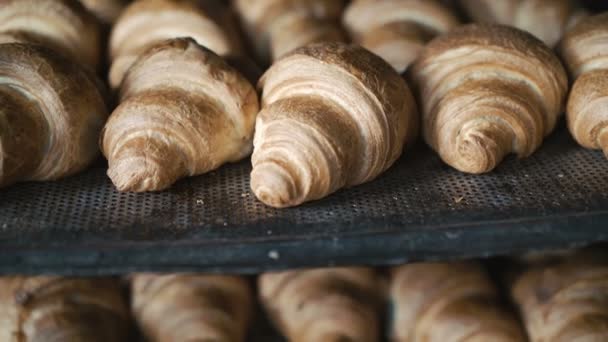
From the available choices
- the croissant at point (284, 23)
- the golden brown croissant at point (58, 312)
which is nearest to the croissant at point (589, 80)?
the croissant at point (284, 23)

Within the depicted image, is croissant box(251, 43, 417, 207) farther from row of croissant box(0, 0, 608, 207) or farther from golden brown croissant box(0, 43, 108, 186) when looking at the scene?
golden brown croissant box(0, 43, 108, 186)

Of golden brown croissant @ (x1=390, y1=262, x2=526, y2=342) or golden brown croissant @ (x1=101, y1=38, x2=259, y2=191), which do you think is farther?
golden brown croissant @ (x1=390, y1=262, x2=526, y2=342)

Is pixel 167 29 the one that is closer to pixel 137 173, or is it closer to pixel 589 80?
pixel 137 173

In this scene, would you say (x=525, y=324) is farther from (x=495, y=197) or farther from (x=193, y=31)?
(x=193, y=31)

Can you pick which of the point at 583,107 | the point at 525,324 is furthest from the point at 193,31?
the point at 525,324

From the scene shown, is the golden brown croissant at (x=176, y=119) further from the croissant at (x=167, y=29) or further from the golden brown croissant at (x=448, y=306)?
the golden brown croissant at (x=448, y=306)

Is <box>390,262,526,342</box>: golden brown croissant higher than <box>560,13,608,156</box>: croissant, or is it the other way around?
<box>560,13,608,156</box>: croissant

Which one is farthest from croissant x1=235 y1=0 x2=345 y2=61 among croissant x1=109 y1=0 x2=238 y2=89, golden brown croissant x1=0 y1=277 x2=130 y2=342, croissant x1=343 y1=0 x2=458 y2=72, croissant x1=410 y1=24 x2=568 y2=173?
golden brown croissant x1=0 y1=277 x2=130 y2=342
